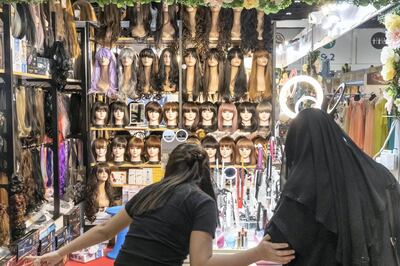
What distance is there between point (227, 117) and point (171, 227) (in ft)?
9.28

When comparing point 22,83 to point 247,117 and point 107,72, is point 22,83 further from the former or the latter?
point 247,117

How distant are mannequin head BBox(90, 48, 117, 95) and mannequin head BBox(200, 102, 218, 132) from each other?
97 cm

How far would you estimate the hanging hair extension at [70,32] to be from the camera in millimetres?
4375

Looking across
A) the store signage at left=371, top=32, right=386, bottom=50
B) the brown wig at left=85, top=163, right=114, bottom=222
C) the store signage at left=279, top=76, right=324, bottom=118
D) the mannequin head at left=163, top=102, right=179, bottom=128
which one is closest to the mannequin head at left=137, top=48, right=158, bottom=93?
the mannequin head at left=163, top=102, right=179, bottom=128

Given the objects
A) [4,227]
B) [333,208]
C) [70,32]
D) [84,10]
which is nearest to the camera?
[333,208]

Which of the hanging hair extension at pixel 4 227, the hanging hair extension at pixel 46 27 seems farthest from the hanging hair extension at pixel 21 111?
the hanging hair extension at pixel 4 227

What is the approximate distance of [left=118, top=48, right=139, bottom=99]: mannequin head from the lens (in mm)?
4906

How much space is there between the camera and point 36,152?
388cm

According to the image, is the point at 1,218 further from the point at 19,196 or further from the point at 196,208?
the point at 196,208

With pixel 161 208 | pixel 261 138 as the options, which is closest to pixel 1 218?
pixel 161 208

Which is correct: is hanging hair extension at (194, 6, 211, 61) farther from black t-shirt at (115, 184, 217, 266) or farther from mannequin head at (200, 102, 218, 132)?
black t-shirt at (115, 184, 217, 266)

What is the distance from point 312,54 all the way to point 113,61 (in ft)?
7.26

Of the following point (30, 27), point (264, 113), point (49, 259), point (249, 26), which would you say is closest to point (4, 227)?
point (49, 259)

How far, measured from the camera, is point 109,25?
4930 millimetres
